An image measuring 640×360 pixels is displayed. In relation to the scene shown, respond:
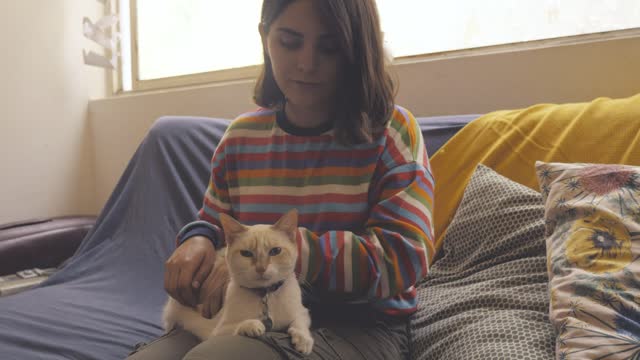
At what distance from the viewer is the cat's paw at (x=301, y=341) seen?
0.62 m

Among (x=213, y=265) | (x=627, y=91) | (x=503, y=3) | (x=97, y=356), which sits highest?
(x=503, y=3)

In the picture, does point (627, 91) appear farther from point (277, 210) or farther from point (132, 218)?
point (132, 218)

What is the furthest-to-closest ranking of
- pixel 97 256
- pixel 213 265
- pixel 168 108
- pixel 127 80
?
pixel 127 80, pixel 168 108, pixel 97 256, pixel 213 265

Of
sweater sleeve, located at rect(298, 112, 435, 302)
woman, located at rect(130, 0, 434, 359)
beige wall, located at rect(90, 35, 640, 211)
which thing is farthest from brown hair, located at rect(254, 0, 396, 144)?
beige wall, located at rect(90, 35, 640, 211)

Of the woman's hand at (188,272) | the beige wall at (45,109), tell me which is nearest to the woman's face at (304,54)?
the woman's hand at (188,272)

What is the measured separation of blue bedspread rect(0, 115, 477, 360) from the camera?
3.32ft

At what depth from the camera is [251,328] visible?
62 cm

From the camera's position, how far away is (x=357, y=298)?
0.75 meters

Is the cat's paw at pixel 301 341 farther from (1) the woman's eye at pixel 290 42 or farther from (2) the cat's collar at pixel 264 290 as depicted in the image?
(1) the woman's eye at pixel 290 42

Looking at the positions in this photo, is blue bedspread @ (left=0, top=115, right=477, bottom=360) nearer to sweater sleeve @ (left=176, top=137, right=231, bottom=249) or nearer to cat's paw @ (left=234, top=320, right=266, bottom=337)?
sweater sleeve @ (left=176, top=137, right=231, bottom=249)

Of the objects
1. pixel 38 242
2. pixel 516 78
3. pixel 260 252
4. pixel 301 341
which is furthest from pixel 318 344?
pixel 38 242

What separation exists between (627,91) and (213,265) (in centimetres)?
114

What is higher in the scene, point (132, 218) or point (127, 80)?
point (127, 80)

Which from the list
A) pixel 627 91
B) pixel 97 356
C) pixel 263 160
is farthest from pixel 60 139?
pixel 627 91
